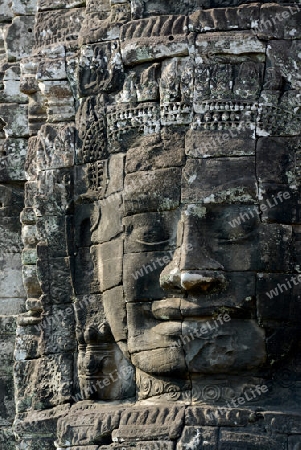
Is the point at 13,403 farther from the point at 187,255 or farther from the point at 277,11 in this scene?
the point at 277,11

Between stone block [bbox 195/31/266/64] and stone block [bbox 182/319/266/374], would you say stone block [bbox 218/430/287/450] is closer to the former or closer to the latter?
stone block [bbox 182/319/266/374]

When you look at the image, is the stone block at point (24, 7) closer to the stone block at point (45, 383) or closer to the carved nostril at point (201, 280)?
the stone block at point (45, 383)

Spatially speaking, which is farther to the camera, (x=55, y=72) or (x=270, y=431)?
(x=55, y=72)

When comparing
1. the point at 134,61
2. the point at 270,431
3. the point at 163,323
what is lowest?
the point at 270,431

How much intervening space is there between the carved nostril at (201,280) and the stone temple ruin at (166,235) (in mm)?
13

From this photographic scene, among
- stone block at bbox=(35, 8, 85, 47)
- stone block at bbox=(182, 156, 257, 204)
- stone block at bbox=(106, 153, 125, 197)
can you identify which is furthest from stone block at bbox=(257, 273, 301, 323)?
stone block at bbox=(35, 8, 85, 47)

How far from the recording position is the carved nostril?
15914 millimetres

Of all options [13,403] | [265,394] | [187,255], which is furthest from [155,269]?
[13,403]

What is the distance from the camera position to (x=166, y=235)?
53.6ft

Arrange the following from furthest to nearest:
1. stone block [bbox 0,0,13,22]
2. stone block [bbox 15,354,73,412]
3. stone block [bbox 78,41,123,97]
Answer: stone block [bbox 0,0,13,22] < stone block [bbox 15,354,73,412] < stone block [bbox 78,41,123,97]

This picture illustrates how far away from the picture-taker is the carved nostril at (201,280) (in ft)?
52.2

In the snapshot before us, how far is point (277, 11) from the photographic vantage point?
16453 mm

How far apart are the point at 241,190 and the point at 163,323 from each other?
148 centimetres

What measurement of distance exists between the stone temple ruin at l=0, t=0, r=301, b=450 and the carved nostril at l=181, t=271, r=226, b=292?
0.01 m
